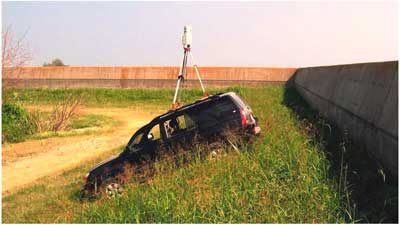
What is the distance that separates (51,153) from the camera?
11.8 meters

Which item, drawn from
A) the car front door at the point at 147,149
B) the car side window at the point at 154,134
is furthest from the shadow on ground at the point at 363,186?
the car side window at the point at 154,134

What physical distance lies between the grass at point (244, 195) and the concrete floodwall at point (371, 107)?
14.3 inches

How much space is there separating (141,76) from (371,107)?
2537cm

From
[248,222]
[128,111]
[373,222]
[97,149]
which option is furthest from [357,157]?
[128,111]

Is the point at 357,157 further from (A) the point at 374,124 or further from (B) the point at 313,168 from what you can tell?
(B) the point at 313,168

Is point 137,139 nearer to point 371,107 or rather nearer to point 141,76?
point 371,107

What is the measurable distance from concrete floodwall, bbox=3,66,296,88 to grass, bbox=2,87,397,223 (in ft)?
70.8

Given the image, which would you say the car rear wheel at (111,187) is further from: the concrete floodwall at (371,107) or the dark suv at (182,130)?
the concrete floodwall at (371,107)

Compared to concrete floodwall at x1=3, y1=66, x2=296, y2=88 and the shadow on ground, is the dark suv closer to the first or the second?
the shadow on ground

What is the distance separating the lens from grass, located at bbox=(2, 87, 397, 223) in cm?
444

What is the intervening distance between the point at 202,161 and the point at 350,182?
97.8 inches

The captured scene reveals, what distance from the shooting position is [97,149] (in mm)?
11711

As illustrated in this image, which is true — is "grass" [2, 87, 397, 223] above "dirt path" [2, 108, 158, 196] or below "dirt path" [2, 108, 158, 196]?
above

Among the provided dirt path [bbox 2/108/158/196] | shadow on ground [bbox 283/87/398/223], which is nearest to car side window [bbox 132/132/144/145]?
dirt path [bbox 2/108/158/196]
